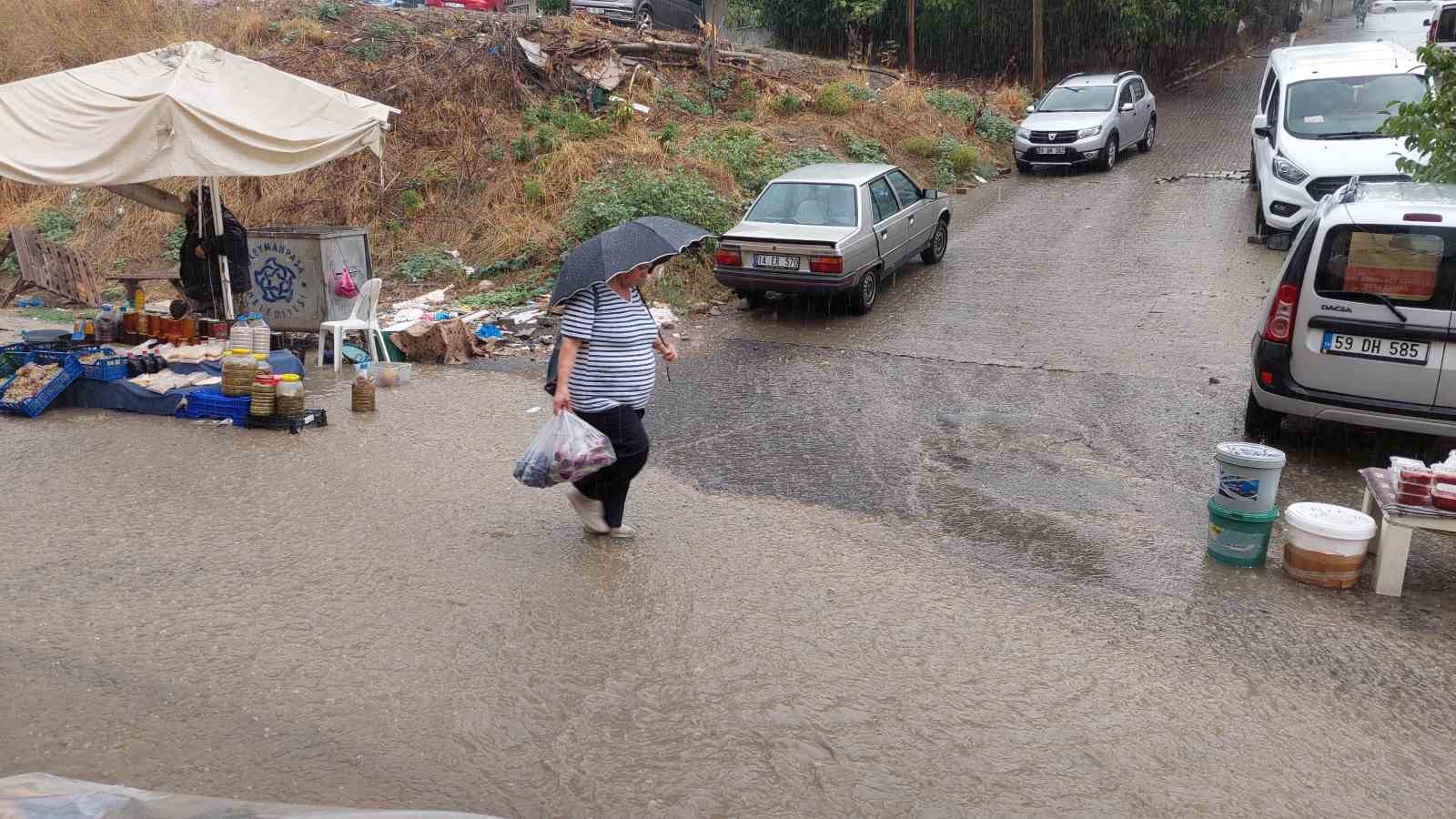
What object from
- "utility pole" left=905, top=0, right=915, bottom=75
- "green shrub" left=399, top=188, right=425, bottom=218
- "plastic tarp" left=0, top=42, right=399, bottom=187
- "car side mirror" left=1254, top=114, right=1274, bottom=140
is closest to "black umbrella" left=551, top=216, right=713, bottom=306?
"plastic tarp" left=0, top=42, right=399, bottom=187

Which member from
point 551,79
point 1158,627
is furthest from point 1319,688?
point 551,79

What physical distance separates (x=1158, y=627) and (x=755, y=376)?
5.46 metres

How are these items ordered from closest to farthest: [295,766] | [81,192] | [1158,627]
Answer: [295,766] → [1158,627] → [81,192]

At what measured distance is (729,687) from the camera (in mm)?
4371

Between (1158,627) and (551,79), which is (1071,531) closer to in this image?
(1158,627)

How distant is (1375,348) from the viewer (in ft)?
21.9

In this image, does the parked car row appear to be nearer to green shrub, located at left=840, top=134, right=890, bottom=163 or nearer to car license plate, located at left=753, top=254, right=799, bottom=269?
car license plate, located at left=753, top=254, right=799, bottom=269

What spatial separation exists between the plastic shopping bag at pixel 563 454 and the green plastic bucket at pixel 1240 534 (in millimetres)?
3249

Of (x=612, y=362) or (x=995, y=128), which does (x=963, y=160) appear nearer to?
(x=995, y=128)

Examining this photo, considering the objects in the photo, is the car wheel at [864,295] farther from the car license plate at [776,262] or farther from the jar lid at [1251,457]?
the jar lid at [1251,457]

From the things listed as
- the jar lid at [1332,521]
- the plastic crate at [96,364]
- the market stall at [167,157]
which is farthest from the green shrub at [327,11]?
the jar lid at [1332,521]

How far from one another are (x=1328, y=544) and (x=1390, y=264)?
2.30 metres

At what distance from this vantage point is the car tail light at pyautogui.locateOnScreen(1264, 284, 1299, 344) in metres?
6.93

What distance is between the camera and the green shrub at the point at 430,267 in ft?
47.6
